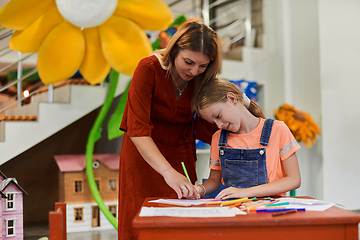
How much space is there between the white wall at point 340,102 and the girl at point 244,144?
1980mm

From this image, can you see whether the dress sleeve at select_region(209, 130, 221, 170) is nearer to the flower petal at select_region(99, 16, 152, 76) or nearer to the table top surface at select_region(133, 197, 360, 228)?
the table top surface at select_region(133, 197, 360, 228)

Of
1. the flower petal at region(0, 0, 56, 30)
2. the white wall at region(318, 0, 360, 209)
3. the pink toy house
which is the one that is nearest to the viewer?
the pink toy house

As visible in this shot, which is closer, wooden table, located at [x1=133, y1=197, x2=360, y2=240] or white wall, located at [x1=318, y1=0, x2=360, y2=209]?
wooden table, located at [x1=133, y1=197, x2=360, y2=240]

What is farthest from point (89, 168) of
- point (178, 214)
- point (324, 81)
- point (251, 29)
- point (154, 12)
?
point (251, 29)

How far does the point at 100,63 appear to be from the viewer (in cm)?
192

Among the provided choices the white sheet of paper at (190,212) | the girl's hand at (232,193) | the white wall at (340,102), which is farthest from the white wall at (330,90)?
the white sheet of paper at (190,212)

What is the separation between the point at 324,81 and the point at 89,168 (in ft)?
6.49

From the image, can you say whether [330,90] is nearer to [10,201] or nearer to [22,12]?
[22,12]

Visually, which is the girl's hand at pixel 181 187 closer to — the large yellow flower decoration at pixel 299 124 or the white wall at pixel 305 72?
the large yellow flower decoration at pixel 299 124

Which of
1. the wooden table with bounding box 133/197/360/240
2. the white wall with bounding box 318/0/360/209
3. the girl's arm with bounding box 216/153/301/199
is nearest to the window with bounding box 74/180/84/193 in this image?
the girl's arm with bounding box 216/153/301/199

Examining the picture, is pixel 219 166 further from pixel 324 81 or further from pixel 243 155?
pixel 324 81

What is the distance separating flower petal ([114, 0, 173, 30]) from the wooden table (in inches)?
58.3

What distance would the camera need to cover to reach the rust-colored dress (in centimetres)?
108

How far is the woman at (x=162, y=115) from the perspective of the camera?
104 centimetres
